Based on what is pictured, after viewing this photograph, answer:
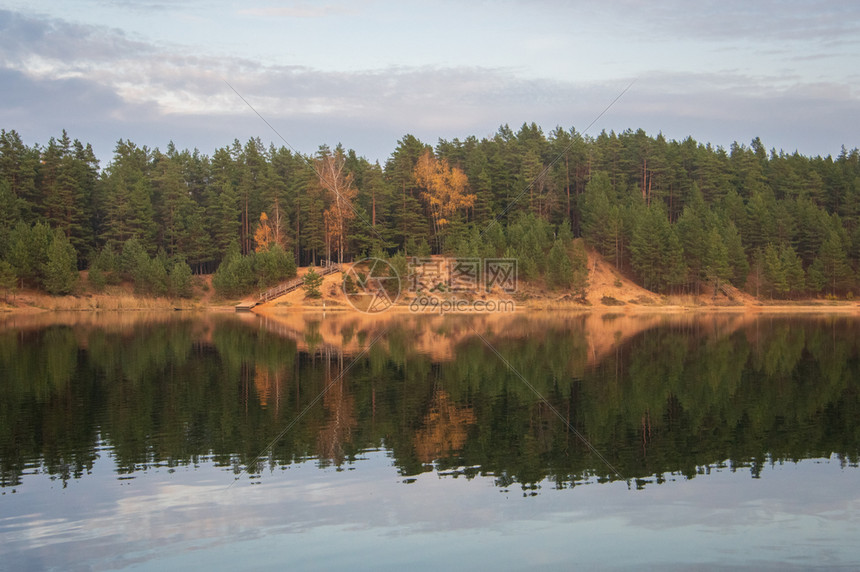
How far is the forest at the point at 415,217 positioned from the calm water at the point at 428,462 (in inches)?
1917

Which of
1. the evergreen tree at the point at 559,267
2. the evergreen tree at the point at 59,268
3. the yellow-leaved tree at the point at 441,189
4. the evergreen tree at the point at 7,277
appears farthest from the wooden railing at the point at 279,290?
the evergreen tree at the point at 559,267

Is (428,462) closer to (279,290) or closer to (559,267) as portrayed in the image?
(559,267)

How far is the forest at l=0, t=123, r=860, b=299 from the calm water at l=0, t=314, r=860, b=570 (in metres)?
48.7

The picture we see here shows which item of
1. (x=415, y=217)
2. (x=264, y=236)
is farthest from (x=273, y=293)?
(x=415, y=217)

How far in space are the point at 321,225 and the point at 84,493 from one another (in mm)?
75998

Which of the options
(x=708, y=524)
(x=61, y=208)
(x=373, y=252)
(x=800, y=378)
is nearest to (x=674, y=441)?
(x=708, y=524)

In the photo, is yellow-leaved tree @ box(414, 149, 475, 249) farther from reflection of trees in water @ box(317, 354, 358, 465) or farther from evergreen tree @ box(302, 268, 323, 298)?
reflection of trees in water @ box(317, 354, 358, 465)

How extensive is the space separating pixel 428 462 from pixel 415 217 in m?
73.4

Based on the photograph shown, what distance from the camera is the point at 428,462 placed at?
53.1 ft

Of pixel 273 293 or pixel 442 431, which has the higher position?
pixel 442 431

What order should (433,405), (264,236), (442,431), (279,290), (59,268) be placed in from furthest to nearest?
(264,236) → (279,290) → (59,268) → (433,405) → (442,431)

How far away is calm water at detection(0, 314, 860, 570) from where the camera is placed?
11.1m

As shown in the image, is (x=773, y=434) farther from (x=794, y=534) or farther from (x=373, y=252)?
(x=373, y=252)

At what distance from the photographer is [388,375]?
29.4 meters
